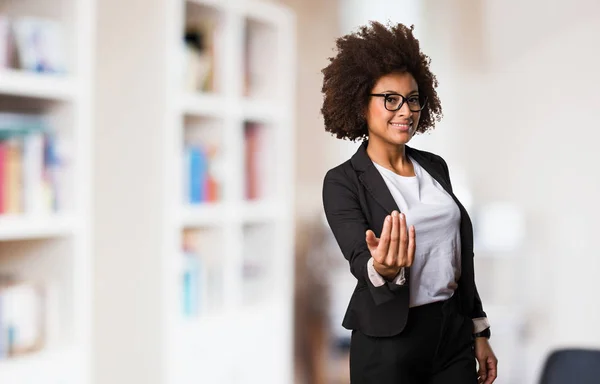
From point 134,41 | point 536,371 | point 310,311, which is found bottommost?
point 536,371

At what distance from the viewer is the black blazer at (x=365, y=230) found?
1.15 feet

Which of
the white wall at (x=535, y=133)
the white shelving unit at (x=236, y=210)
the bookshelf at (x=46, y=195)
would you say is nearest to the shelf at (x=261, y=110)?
the white shelving unit at (x=236, y=210)

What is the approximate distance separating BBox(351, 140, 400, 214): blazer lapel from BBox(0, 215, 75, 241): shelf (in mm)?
1762

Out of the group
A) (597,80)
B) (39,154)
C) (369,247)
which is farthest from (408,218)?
(597,80)

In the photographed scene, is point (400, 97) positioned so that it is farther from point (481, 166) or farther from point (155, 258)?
point (481, 166)

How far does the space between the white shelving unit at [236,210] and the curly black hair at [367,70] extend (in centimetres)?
218

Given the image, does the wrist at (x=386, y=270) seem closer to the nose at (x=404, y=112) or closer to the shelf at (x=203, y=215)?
the nose at (x=404, y=112)

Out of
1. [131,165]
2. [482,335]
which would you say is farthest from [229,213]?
[482,335]

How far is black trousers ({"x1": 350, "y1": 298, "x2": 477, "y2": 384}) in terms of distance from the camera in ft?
1.21

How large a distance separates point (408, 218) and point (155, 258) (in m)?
2.26

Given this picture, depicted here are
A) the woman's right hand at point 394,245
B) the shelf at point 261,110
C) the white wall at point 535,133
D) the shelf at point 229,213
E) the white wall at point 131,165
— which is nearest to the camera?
the woman's right hand at point 394,245

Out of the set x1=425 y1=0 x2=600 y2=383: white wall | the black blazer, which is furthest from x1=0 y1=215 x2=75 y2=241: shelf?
x1=425 y1=0 x2=600 y2=383: white wall

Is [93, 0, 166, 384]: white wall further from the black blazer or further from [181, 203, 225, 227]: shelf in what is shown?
the black blazer

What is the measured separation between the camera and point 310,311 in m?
4.11
